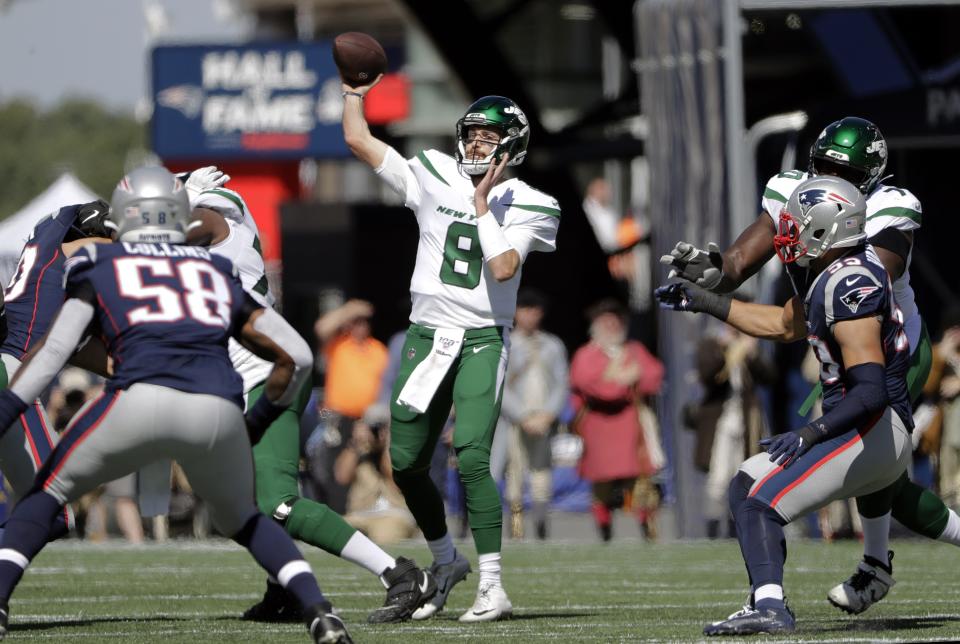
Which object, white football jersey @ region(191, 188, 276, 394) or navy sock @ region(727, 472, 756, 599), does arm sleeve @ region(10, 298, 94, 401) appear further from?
navy sock @ region(727, 472, 756, 599)

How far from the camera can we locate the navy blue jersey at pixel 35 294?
756 cm

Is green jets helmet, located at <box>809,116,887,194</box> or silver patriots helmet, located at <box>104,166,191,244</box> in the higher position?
green jets helmet, located at <box>809,116,887,194</box>

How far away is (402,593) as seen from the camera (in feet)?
23.8

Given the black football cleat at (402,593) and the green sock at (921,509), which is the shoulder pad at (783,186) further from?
the black football cleat at (402,593)

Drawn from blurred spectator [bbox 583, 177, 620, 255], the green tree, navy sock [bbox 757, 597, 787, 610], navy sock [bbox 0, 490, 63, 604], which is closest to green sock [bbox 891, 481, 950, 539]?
navy sock [bbox 757, 597, 787, 610]

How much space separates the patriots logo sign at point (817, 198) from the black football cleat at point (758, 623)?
136 centimetres

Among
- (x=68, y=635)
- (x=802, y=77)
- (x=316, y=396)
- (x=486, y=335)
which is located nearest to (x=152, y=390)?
(x=68, y=635)

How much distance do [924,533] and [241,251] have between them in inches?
108

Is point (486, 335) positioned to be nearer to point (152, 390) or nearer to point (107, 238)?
point (107, 238)

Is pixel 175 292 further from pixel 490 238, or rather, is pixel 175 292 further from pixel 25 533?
pixel 490 238

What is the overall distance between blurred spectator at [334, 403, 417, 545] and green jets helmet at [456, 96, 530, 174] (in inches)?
232

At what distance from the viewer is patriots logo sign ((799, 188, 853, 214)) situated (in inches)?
266

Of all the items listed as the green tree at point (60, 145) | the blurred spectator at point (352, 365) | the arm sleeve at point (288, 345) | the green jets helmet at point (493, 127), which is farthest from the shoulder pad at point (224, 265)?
the green tree at point (60, 145)

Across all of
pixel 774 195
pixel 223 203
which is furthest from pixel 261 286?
pixel 774 195
